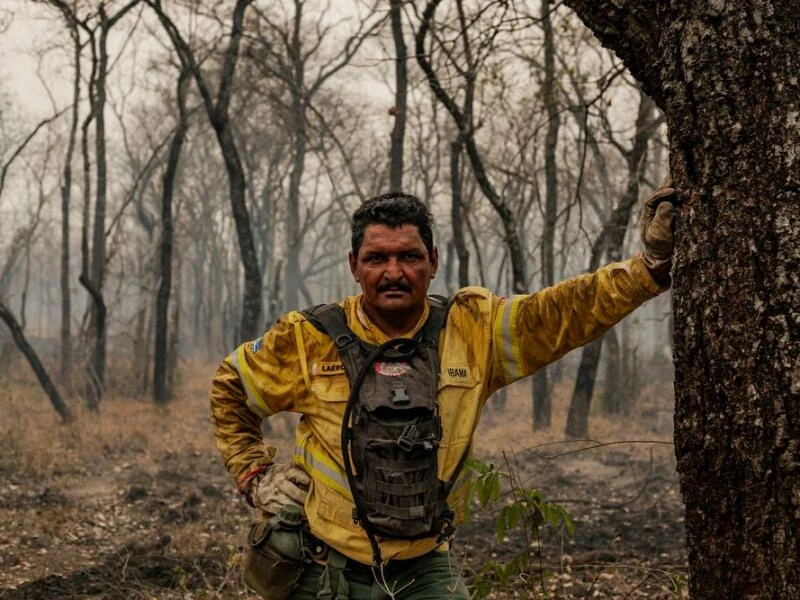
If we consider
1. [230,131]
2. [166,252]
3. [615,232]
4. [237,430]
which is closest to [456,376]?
[237,430]

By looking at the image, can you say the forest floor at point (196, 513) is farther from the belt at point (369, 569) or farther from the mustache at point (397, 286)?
the mustache at point (397, 286)

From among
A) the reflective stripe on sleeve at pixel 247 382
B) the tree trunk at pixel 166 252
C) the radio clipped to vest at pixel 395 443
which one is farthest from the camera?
the tree trunk at pixel 166 252

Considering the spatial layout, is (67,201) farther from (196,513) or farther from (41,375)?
(196,513)

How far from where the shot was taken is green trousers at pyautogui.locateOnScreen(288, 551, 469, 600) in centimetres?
244

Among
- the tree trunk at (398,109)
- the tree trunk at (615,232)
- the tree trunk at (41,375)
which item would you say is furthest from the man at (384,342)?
the tree trunk at (41,375)

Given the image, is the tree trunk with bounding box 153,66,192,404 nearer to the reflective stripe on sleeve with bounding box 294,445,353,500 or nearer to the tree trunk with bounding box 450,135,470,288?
the tree trunk with bounding box 450,135,470,288

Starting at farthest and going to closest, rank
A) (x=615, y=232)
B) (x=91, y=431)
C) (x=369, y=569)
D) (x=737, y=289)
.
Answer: (x=91, y=431) → (x=615, y=232) → (x=369, y=569) → (x=737, y=289)

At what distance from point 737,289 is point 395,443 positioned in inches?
40.9

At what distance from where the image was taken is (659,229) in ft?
6.97

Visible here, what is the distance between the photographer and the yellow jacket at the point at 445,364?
2418 mm

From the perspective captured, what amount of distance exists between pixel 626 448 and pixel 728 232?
10029 mm

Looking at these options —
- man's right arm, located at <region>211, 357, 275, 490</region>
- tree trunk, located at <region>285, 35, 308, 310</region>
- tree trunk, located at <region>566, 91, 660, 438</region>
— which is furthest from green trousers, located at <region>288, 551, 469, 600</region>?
tree trunk, located at <region>285, 35, 308, 310</region>

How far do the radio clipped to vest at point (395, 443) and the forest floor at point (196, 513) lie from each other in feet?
1.65

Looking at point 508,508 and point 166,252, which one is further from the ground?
point 166,252
